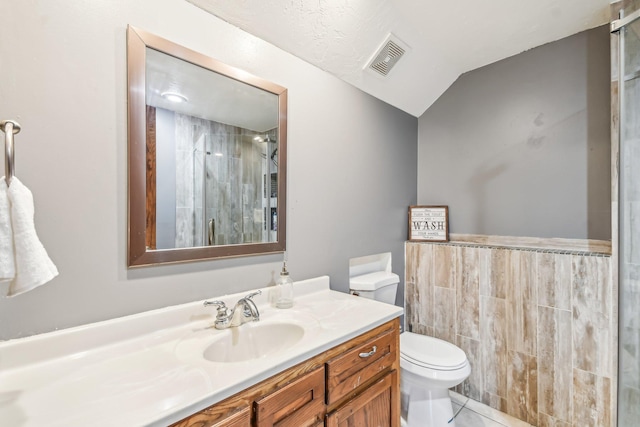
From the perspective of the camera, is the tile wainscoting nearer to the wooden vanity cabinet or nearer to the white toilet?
the white toilet

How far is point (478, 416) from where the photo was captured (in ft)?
6.05

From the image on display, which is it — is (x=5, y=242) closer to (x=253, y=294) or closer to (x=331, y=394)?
(x=253, y=294)

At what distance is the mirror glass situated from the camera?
3.45ft

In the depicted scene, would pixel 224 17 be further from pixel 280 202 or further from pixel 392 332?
pixel 392 332

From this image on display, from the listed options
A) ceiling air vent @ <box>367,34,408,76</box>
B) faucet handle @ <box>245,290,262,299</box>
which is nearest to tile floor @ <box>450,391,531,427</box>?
faucet handle @ <box>245,290,262,299</box>

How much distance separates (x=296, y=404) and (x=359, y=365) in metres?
0.32

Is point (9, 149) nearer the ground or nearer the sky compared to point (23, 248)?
nearer the sky

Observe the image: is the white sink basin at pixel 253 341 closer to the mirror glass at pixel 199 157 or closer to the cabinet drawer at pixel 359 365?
the cabinet drawer at pixel 359 365

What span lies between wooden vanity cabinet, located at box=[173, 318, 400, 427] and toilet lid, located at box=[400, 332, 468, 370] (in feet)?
1.31

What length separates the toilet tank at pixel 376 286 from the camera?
1.85 m

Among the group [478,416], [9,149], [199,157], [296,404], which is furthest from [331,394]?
[478,416]


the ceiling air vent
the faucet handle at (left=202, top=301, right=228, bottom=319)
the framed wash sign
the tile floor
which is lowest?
the tile floor

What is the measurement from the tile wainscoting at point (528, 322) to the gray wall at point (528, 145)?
193 mm

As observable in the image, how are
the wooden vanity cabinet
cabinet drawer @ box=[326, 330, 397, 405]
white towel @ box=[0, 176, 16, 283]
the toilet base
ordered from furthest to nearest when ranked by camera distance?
the toilet base, cabinet drawer @ box=[326, 330, 397, 405], the wooden vanity cabinet, white towel @ box=[0, 176, 16, 283]
